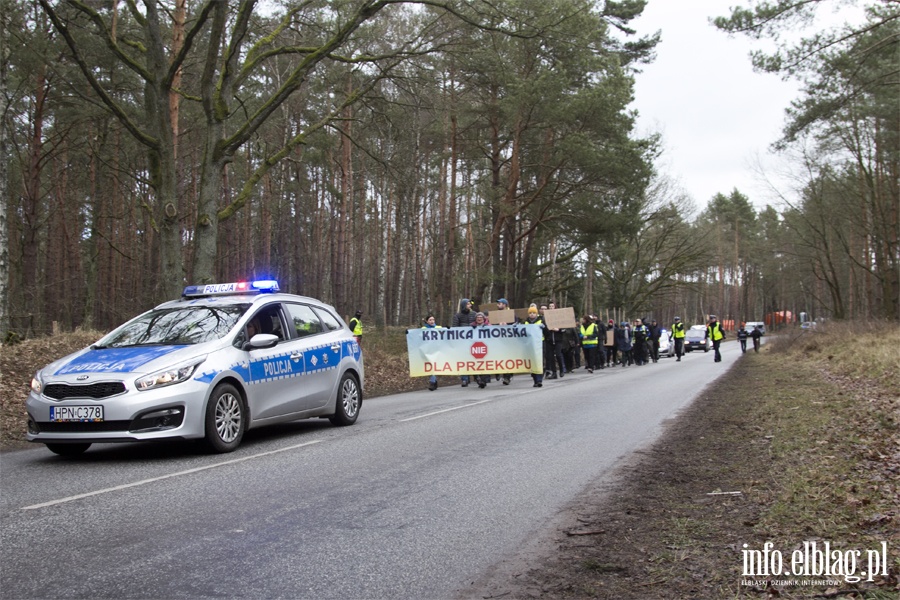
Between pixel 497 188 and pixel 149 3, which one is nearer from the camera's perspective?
pixel 149 3

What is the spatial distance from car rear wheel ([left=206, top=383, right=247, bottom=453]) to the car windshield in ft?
2.26

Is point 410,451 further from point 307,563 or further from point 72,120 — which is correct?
point 72,120

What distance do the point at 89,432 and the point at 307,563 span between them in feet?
13.5

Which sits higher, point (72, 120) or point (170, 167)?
point (72, 120)

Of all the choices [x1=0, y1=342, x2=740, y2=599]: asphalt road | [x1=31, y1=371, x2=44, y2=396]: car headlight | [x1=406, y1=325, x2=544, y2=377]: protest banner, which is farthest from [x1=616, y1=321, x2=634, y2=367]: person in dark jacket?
[x1=31, y1=371, x2=44, y2=396]: car headlight

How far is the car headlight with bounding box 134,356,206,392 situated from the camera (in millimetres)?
7527

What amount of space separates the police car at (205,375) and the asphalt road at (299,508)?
360mm

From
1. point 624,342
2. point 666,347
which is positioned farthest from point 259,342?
point 666,347

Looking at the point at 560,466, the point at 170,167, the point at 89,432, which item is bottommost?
the point at 560,466

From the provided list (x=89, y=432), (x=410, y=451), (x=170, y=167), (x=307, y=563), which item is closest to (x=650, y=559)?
(x=307, y=563)

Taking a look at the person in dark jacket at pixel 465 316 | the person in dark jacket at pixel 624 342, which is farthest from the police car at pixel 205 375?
the person in dark jacket at pixel 624 342

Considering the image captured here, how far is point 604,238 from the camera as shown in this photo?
3253 centimetres

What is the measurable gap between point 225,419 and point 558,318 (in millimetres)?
15159

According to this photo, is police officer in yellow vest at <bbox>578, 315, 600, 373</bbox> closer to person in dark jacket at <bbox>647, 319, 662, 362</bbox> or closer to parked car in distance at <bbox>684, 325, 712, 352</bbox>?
person in dark jacket at <bbox>647, 319, 662, 362</bbox>
